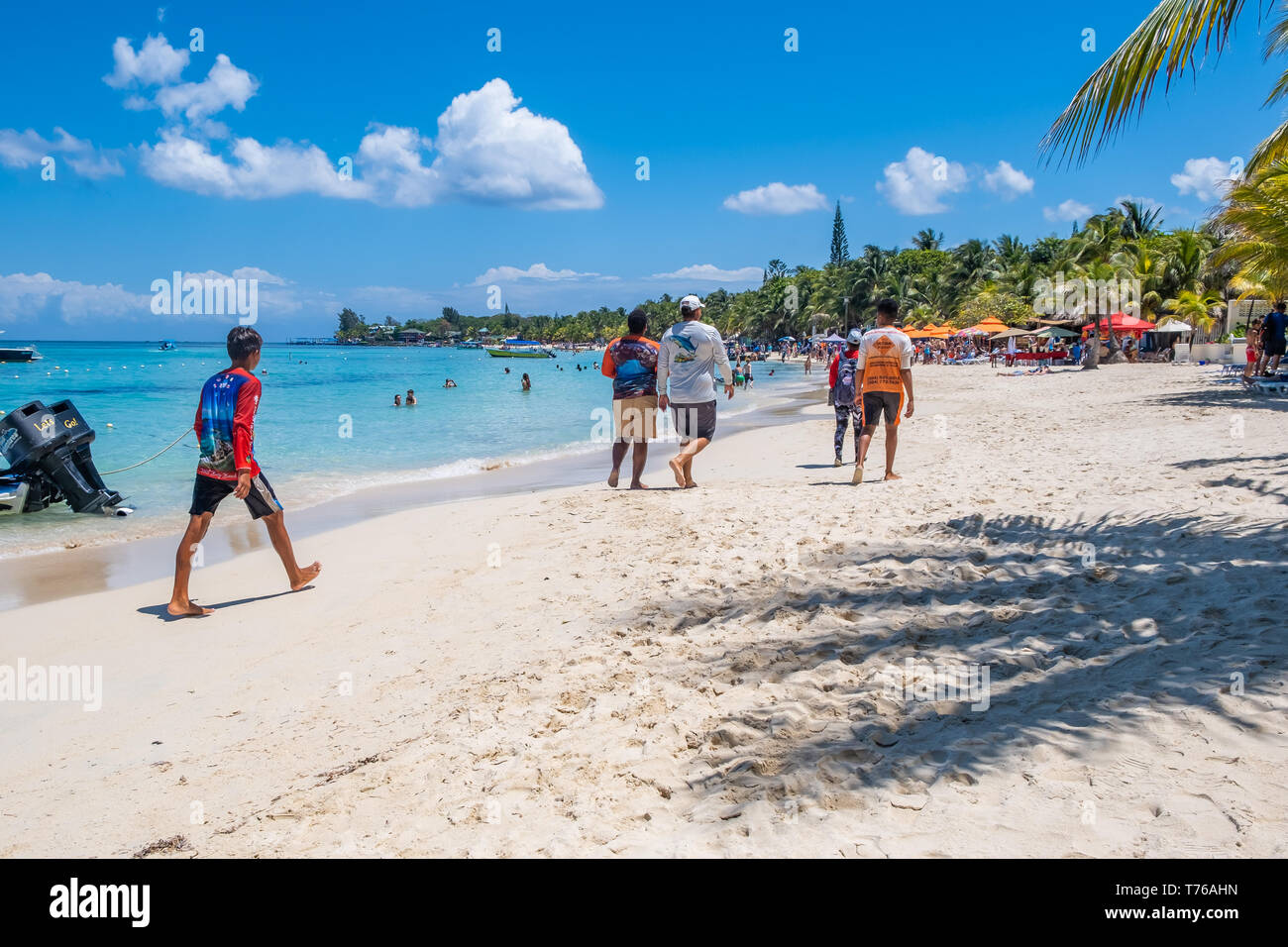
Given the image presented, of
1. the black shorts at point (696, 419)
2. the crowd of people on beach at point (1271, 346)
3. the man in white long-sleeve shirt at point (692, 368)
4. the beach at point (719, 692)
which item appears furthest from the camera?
the crowd of people on beach at point (1271, 346)

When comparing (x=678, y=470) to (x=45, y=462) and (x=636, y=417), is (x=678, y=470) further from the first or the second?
(x=45, y=462)

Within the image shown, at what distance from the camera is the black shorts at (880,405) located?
805cm

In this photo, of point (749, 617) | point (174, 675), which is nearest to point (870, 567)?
point (749, 617)

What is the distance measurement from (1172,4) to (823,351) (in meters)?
78.0

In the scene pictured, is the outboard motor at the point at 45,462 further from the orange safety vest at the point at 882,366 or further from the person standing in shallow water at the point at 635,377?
the orange safety vest at the point at 882,366

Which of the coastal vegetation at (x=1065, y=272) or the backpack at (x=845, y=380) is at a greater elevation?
the coastal vegetation at (x=1065, y=272)

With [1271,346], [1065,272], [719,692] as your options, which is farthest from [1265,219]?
[1065,272]

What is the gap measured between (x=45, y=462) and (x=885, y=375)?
34.2 feet

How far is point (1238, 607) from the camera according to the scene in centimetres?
343

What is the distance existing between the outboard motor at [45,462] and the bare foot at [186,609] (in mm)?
6234

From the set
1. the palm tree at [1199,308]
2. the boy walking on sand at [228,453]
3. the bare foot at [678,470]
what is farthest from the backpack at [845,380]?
the palm tree at [1199,308]

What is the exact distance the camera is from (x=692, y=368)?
7891 millimetres

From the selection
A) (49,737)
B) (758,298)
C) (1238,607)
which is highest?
(758,298)
